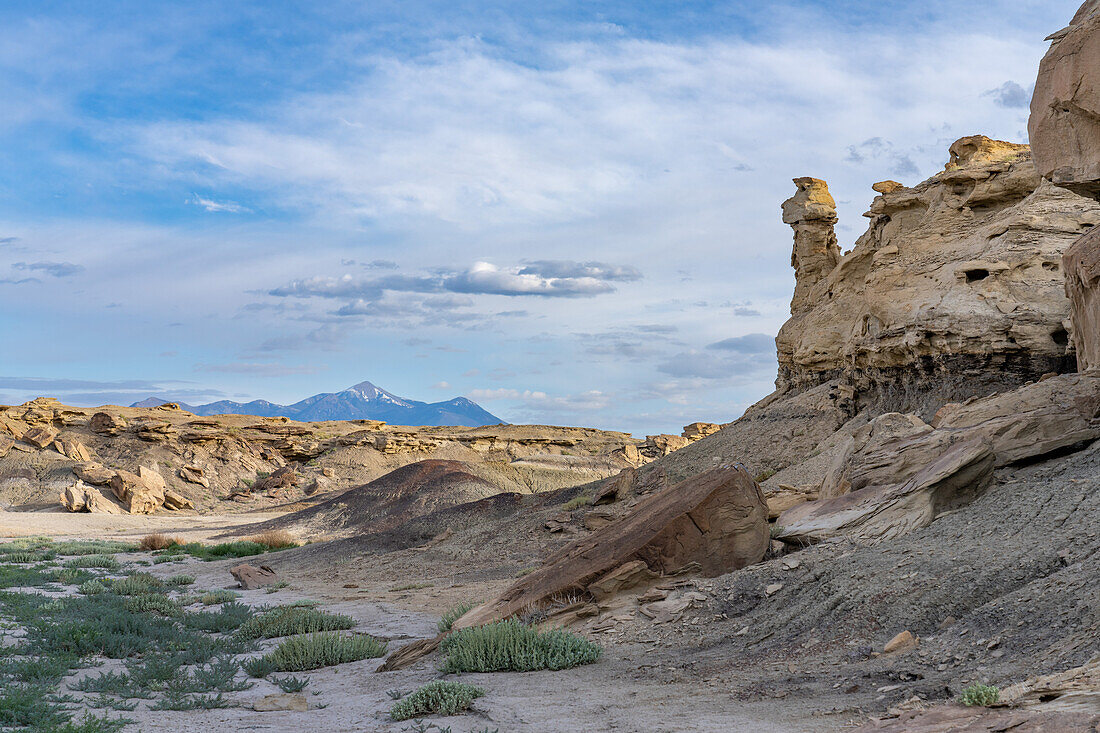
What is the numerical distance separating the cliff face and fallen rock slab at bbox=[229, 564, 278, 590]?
51.9 feet

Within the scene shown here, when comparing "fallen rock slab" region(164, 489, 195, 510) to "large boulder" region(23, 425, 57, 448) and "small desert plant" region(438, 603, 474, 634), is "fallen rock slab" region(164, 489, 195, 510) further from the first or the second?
"small desert plant" region(438, 603, 474, 634)

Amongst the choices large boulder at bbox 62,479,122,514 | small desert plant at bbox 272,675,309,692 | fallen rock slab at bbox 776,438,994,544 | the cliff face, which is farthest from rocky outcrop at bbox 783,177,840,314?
large boulder at bbox 62,479,122,514

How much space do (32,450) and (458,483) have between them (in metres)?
27.2

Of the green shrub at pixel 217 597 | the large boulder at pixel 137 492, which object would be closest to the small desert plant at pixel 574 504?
the green shrub at pixel 217 597

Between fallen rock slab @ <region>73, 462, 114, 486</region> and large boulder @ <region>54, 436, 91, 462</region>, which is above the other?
large boulder @ <region>54, 436, 91, 462</region>

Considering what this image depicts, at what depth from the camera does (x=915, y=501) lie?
9.24 meters

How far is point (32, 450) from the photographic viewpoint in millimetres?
43500

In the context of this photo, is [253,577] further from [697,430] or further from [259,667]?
[697,430]

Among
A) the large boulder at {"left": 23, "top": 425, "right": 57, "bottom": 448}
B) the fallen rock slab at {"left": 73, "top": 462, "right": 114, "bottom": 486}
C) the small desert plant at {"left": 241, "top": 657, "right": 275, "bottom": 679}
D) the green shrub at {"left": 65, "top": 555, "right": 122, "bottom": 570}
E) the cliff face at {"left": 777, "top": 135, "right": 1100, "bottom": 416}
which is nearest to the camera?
the small desert plant at {"left": 241, "top": 657, "right": 275, "bottom": 679}

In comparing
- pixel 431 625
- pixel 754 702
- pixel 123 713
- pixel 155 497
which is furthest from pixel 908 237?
pixel 155 497

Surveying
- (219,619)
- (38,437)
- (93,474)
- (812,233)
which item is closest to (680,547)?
(219,619)

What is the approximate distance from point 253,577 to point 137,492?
25.1m

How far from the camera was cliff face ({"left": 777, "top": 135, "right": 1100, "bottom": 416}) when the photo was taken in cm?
1669

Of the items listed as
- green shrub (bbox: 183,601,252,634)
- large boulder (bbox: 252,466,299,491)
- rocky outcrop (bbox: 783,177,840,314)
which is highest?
rocky outcrop (bbox: 783,177,840,314)
